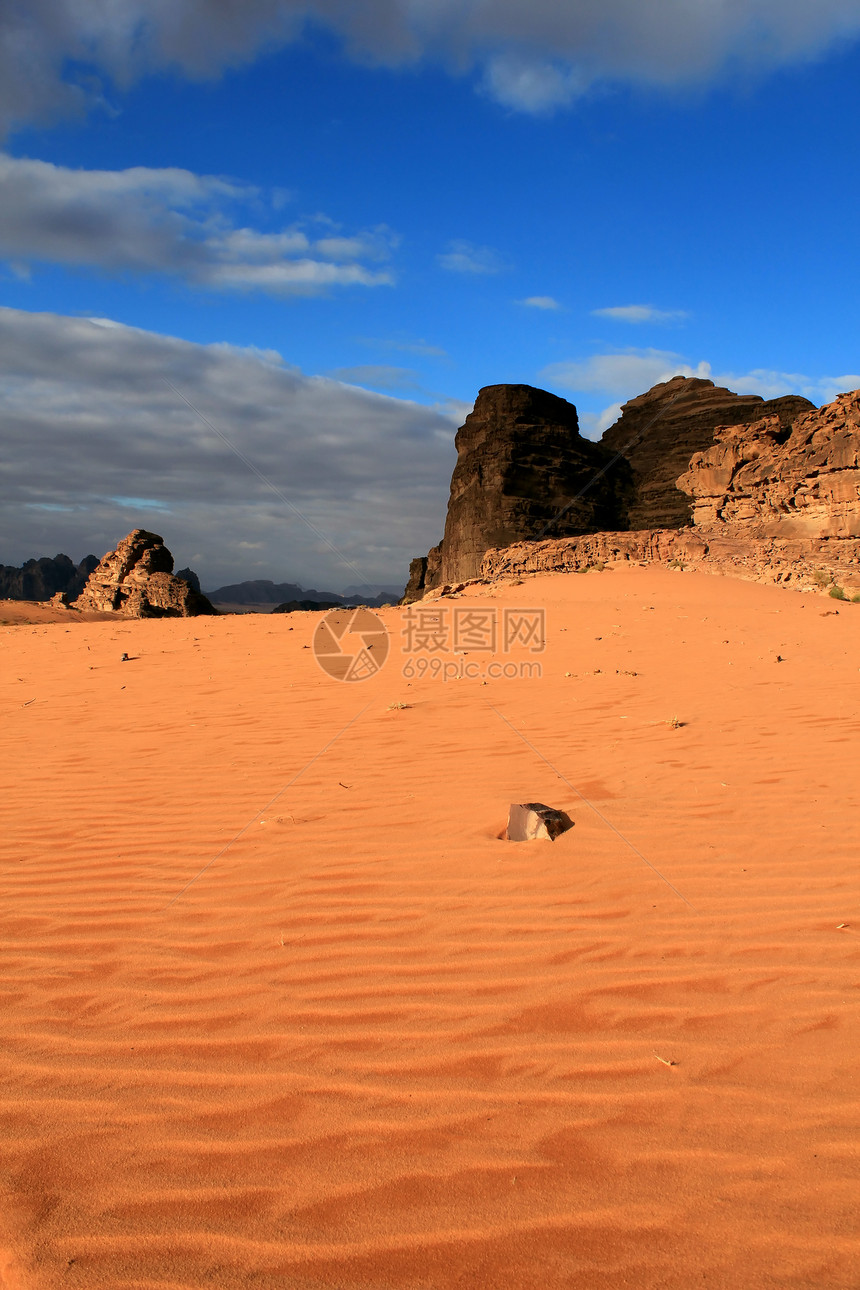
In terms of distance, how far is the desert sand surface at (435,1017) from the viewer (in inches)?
57.0

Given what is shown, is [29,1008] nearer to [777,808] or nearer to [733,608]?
[777,808]

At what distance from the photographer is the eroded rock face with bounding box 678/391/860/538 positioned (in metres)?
18.9

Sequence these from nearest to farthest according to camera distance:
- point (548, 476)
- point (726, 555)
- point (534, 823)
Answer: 1. point (534, 823)
2. point (726, 555)
3. point (548, 476)

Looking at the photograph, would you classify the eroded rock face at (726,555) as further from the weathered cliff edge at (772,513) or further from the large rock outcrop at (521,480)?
the large rock outcrop at (521,480)

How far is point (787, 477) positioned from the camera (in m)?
20.2

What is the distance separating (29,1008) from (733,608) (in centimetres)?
1378

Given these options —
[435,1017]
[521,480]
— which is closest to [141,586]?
[521,480]

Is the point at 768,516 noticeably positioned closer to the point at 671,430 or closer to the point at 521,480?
the point at 521,480

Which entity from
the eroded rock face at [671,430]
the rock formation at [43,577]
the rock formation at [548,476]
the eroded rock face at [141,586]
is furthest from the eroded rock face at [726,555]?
the rock formation at [43,577]

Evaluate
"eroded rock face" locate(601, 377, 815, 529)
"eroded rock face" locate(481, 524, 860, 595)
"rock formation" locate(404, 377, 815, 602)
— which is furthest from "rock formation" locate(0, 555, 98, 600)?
"eroded rock face" locate(481, 524, 860, 595)

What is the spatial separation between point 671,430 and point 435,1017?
5388cm

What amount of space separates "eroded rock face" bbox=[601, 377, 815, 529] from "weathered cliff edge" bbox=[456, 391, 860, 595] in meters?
16.9

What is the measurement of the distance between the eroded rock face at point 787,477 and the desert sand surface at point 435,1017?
16.4 metres

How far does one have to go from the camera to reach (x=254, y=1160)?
5.47ft
